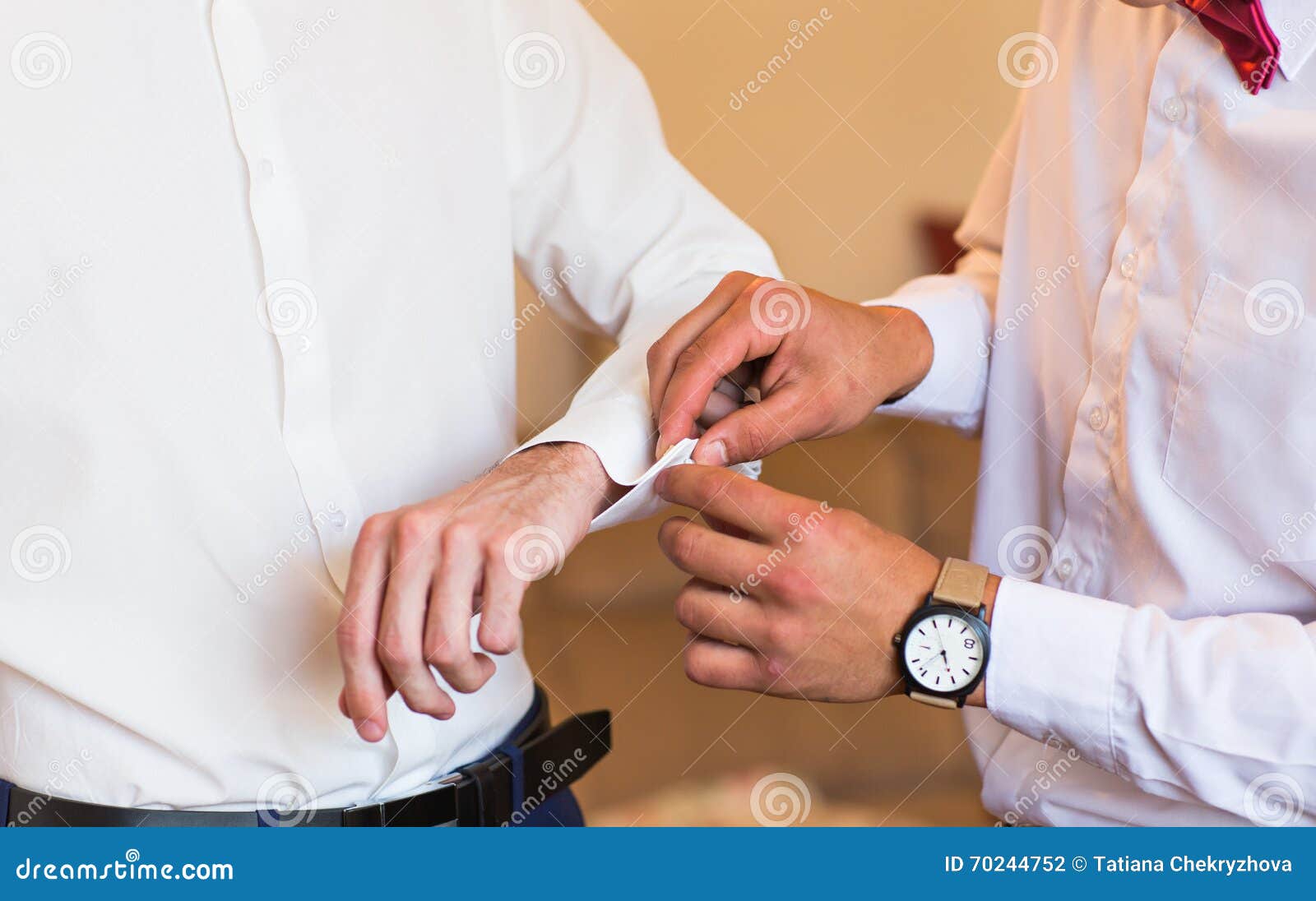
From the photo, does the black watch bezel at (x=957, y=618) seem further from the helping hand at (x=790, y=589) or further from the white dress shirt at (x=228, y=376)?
the white dress shirt at (x=228, y=376)

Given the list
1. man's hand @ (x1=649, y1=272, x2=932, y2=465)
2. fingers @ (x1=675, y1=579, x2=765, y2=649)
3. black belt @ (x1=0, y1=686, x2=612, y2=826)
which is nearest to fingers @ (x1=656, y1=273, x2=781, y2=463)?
man's hand @ (x1=649, y1=272, x2=932, y2=465)

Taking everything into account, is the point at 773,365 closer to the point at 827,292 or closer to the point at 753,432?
the point at 753,432

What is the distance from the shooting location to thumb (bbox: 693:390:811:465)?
99cm

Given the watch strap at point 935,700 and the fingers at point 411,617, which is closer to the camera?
the fingers at point 411,617

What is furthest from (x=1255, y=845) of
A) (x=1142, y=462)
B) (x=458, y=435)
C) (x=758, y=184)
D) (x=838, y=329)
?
(x=758, y=184)

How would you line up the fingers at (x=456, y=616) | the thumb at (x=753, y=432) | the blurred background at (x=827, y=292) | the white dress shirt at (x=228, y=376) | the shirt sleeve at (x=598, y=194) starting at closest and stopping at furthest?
the fingers at (x=456, y=616), the white dress shirt at (x=228, y=376), the thumb at (x=753, y=432), the shirt sleeve at (x=598, y=194), the blurred background at (x=827, y=292)

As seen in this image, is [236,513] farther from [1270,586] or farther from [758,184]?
[758,184]

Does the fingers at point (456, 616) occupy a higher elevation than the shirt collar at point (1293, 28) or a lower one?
lower

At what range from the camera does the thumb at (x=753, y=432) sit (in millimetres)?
990

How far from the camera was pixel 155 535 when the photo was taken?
92 centimetres

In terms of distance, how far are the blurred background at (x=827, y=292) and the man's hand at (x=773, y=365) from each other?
1.01 m

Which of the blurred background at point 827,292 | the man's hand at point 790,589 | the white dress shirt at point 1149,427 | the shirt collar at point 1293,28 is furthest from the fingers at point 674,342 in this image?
the blurred background at point 827,292

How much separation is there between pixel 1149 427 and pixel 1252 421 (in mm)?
102

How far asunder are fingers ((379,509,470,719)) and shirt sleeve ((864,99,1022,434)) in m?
0.66
